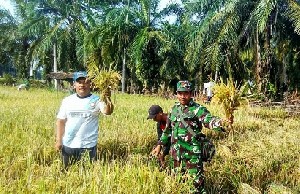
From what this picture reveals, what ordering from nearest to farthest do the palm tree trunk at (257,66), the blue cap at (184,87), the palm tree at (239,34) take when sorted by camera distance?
the blue cap at (184,87), the palm tree at (239,34), the palm tree trunk at (257,66)

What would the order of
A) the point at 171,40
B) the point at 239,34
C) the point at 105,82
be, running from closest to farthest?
the point at 105,82 → the point at 239,34 → the point at 171,40

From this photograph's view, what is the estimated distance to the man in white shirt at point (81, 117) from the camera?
397 cm

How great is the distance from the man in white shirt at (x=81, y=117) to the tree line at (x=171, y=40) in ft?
31.2

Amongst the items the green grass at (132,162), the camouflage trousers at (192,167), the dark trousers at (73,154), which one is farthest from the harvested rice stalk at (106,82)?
the camouflage trousers at (192,167)

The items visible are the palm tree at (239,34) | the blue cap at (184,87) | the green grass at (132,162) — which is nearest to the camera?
the green grass at (132,162)

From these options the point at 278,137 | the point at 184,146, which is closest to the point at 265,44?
the point at 278,137

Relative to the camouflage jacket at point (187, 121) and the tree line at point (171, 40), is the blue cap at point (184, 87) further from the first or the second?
the tree line at point (171, 40)

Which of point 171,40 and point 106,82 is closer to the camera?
point 106,82

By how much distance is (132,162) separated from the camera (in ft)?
14.5

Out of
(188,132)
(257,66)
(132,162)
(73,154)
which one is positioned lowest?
(132,162)

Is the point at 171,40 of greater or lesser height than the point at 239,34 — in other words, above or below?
above

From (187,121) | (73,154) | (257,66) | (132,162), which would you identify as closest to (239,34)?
(257,66)

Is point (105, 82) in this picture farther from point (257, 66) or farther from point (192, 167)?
point (257, 66)

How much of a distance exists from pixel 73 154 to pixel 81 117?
0.42 m
